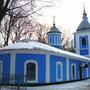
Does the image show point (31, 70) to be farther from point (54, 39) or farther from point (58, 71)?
point (54, 39)

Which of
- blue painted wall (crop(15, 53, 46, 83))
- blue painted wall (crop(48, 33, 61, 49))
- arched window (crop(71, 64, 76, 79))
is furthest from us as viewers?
blue painted wall (crop(48, 33, 61, 49))

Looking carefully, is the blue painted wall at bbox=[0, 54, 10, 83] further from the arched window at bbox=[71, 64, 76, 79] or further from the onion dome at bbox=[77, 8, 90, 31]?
the onion dome at bbox=[77, 8, 90, 31]

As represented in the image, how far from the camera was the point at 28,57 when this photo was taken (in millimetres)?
26750

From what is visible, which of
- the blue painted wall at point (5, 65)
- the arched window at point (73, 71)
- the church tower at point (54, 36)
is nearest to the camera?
the blue painted wall at point (5, 65)

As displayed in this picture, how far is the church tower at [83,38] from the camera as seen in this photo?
152 ft

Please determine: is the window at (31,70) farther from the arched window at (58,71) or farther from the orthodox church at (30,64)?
the arched window at (58,71)

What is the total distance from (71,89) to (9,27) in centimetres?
1705

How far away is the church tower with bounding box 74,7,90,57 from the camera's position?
46.4 metres

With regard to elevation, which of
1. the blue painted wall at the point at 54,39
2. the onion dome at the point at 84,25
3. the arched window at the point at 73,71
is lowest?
the arched window at the point at 73,71

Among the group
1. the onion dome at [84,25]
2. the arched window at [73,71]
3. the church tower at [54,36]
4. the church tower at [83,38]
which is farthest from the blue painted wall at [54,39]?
the arched window at [73,71]

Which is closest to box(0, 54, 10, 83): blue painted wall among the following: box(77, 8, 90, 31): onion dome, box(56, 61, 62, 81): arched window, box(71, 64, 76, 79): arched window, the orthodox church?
→ the orthodox church

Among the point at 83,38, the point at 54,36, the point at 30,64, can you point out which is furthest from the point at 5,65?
the point at 83,38

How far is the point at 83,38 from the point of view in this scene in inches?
1859

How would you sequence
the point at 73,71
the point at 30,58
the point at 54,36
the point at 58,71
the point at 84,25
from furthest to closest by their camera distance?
the point at 84,25 → the point at 54,36 → the point at 73,71 → the point at 58,71 → the point at 30,58
